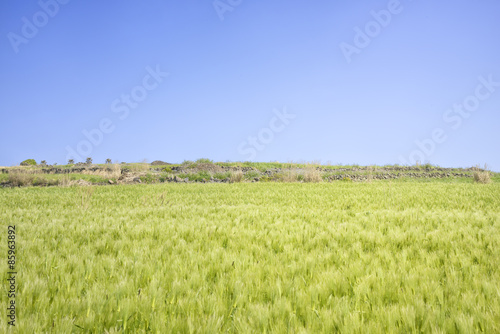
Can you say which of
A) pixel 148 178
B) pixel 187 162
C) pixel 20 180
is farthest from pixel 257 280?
pixel 187 162

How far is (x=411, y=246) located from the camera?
3.46 m

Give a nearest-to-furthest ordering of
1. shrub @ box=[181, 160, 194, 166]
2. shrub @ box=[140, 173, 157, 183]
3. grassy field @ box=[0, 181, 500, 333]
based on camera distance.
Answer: grassy field @ box=[0, 181, 500, 333], shrub @ box=[140, 173, 157, 183], shrub @ box=[181, 160, 194, 166]

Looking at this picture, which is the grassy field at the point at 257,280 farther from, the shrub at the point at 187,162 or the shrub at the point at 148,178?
the shrub at the point at 187,162

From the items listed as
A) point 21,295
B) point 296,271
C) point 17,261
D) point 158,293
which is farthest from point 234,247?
point 17,261

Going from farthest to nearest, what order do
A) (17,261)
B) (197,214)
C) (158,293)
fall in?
(197,214), (17,261), (158,293)

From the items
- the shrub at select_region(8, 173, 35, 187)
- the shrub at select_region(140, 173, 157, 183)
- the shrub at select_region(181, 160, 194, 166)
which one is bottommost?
the shrub at select_region(8, 173, 35, 187)

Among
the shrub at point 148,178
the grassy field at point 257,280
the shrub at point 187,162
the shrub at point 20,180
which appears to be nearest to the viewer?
the grassy field at point 257,280

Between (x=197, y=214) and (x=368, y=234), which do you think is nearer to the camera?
(x=368, y=234)

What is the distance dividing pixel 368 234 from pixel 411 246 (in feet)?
1.80

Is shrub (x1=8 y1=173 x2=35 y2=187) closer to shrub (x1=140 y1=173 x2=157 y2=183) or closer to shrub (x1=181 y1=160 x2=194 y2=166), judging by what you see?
shrub (x1=140 y1=173 x2=157 y2=183)

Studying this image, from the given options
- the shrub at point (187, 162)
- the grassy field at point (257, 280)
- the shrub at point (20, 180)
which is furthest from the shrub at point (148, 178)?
the grassy field at point (257, 280)

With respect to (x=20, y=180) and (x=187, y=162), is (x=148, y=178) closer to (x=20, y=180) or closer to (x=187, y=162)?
(x=20, y=180)

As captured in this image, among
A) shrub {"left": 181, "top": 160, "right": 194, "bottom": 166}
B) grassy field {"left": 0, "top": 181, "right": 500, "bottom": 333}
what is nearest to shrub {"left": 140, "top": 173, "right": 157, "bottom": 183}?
shrub {"left": 181, "top": 160, "right": 194, "bottom": 166}

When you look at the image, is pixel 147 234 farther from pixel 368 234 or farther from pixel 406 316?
pixel 406 316
